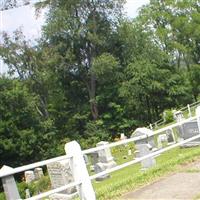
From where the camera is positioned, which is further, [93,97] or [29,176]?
[93,97]

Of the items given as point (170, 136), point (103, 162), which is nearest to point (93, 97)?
point (170, 136)

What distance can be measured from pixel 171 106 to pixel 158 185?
43.0 meters

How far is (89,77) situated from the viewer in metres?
49.1

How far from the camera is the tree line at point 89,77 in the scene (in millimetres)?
44406

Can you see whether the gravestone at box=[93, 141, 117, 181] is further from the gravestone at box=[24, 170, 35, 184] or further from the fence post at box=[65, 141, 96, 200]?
the fence post at box=[65, 141, 96, 200]

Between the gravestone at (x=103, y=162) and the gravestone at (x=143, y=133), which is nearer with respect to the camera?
the gravestone at (x=143, y=133)

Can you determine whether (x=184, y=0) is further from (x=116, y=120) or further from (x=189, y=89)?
(x=116, y=120)

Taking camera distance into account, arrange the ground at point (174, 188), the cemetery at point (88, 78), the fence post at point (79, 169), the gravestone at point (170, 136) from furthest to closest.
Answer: the cemetery at point (88, 78) < the gravestone at point (170, 136) < the fence post at point (79, 169) < the ground at point (174, 188)

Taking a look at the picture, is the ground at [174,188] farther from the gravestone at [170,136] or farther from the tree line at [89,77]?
the tree line at [89,77]

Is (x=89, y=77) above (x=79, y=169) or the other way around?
above

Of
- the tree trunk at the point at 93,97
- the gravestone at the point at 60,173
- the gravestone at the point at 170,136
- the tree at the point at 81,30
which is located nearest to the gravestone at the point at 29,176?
the gravestone at the point at 170,136

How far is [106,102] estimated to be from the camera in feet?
162

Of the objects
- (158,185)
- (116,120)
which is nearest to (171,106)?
(116,120)

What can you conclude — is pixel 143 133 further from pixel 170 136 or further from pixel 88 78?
pixel 88 78
